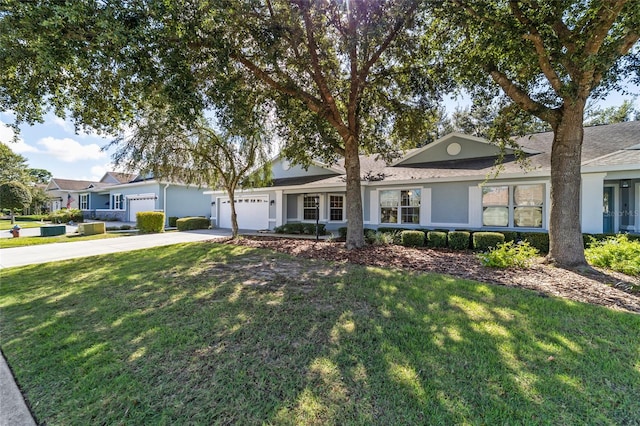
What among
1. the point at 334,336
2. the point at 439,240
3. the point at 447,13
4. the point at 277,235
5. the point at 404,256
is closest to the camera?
the point at 334,336

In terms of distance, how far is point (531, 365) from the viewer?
285 centimetres

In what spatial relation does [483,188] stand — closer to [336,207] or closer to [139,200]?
[336,207]

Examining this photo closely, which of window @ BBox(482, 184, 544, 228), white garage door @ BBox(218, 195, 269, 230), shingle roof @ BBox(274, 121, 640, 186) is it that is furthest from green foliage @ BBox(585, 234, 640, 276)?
white garage door @ BBox(218, 195, 269, 230)

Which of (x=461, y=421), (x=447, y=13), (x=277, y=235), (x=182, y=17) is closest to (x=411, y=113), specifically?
(x=447, y=13)

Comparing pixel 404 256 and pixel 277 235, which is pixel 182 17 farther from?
pixel 277 235

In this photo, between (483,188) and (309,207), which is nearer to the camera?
(483,188)

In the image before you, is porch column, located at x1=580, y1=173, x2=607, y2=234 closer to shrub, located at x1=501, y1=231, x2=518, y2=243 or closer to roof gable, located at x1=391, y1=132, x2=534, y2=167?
shrub, located at x1=501, y1=231, x2=518, y2=243

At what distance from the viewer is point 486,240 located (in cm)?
923

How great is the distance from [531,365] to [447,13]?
8.27 m

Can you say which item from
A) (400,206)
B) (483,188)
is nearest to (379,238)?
(400,206)

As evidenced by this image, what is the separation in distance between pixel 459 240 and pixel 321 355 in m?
8.15

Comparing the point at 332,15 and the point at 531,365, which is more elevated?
the point at 332,15

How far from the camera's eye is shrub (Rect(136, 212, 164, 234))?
1686 cm

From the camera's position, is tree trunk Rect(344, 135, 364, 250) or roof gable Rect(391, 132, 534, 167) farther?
roof gable Rect(391, 132, 534, 167)
